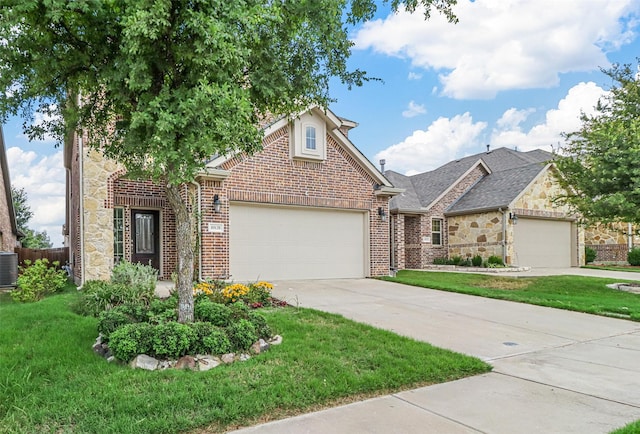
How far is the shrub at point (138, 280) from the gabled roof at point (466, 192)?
12.3 meters

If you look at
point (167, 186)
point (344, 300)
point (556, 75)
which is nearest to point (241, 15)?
point (167, 186)

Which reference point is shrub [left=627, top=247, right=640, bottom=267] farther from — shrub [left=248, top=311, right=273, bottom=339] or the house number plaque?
shrub [left=248, top=311, right=273, bottom=339]

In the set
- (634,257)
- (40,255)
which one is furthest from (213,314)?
(634,257)

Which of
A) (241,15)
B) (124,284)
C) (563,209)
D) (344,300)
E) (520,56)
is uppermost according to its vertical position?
(520,56)

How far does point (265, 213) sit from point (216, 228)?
67.4 inches

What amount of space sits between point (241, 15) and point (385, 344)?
414cm

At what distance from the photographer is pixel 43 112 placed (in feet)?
19.0

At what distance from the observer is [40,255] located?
1694cm

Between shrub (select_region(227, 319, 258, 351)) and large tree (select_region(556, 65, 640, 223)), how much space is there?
9.77 metres

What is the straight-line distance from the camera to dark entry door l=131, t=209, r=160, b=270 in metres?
12.6

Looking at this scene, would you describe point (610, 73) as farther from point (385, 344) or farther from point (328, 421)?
point (328, 421)

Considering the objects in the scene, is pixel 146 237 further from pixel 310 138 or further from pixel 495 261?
pixel 495 261

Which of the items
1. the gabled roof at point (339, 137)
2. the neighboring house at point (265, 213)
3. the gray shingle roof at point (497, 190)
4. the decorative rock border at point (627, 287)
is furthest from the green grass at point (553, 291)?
the gray shingle roof at point (497, 190)

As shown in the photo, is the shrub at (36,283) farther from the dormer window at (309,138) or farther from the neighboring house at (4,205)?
the neighboring house at (4,205)
